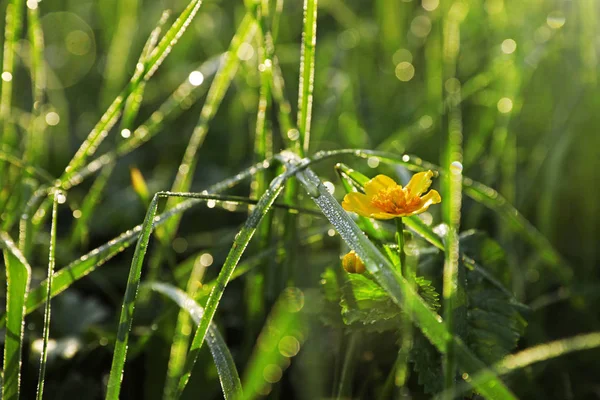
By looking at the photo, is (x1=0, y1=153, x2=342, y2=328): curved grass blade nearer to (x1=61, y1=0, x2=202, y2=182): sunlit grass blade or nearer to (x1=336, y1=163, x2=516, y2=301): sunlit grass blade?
(x1=336, y1=163, x2=516, y2=301): sunlit grass blade

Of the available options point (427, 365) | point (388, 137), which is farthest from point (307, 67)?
point (388, 137)

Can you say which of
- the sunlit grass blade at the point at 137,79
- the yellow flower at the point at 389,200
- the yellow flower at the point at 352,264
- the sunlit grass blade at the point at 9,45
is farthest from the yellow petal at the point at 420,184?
the sunlit grass blade at the point at 9,45

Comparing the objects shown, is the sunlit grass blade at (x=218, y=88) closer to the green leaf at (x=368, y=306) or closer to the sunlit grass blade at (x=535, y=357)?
the green leaf at (x=368, y=306)

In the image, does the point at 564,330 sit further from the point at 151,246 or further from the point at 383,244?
the point at 151,246

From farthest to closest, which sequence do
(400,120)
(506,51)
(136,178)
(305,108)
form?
1. (400,120)
2. (506,51)
3. (136,178)
4. (305,108)

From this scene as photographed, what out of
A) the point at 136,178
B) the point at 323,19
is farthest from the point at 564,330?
the point at 323,19

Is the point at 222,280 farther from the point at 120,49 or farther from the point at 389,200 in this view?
the point at 120,49

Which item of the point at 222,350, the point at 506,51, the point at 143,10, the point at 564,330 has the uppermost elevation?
the point at 143,10
